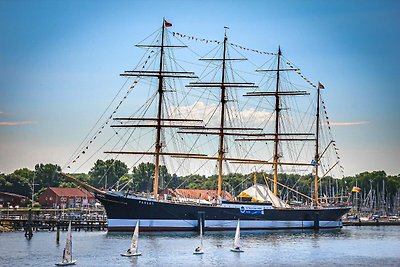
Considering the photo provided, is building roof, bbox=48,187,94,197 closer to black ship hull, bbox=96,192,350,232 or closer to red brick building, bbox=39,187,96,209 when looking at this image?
red brick building, bbox=39,187,96,209

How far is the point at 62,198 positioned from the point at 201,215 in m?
61.9

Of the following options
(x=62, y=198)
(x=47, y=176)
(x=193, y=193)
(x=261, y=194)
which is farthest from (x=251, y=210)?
(x=47, y=176)

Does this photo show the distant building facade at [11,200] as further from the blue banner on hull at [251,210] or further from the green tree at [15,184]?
the blue banner on hull at [251,210]

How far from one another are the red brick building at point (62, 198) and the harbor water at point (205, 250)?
6109cm

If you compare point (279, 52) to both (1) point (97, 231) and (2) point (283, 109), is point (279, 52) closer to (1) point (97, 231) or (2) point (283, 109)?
(2) point (283, 109)

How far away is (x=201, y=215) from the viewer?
330 feet

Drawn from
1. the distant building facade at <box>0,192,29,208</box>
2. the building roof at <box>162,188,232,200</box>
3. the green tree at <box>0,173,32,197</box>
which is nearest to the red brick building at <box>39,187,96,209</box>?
the distant building facade at <box>0,192,29,208</box>

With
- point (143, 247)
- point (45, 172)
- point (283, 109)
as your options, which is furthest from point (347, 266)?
point (45, 172)

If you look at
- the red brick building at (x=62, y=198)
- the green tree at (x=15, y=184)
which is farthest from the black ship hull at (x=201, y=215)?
the green tree at (x=15, y=184)

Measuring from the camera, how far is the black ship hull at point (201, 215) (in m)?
95.1

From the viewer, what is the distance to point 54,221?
99.5 meters

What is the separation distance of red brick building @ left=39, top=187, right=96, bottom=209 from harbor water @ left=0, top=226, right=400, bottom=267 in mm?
61085

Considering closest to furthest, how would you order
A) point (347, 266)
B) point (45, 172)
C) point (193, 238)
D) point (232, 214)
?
point (347, 266) < point (193, 238) < point (232, 214) < point (45, 172)

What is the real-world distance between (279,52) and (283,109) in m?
9.78
